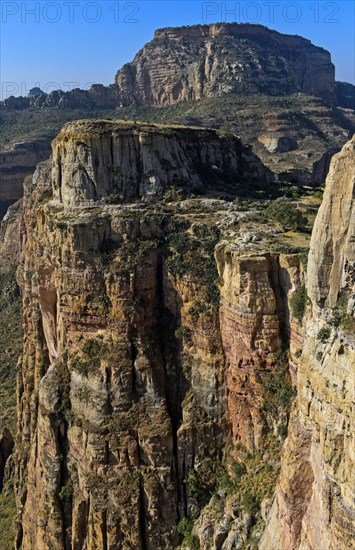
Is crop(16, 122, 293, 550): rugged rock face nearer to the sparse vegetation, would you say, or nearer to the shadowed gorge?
the shadowed gorge

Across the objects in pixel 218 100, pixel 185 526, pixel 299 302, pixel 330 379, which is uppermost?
pixel 218 100

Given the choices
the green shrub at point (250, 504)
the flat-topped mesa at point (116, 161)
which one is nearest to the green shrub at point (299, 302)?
the green shrub at point (250, 504)

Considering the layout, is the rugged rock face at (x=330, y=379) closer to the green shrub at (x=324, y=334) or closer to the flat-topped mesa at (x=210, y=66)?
the green shrub at (x=324, y=334)

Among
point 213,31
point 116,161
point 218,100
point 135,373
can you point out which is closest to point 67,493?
point 135,373

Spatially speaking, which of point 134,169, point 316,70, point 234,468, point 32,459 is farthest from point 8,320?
point 316,70

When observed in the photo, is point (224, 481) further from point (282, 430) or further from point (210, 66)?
point (210, 66)

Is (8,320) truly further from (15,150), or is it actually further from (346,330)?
(346,330)

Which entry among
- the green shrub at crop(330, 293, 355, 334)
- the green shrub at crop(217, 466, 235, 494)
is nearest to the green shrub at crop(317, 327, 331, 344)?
the green shrub at crop(330, 293, 355, 334)
